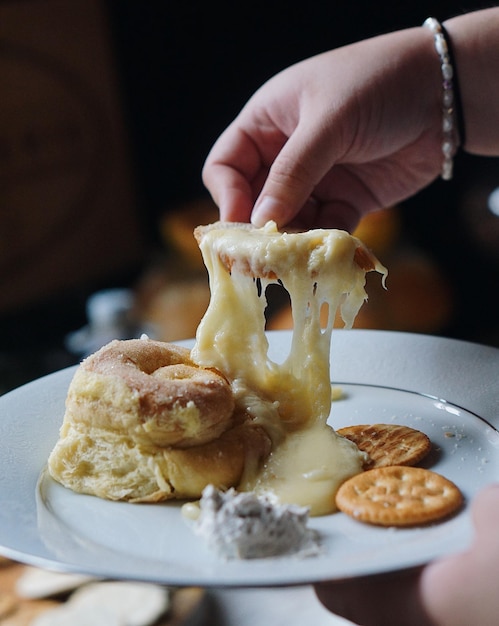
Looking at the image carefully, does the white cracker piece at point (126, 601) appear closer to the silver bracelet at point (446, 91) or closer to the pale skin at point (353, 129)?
the pale skin at point (353, 129)

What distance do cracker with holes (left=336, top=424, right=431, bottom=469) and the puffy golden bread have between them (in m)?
0.21

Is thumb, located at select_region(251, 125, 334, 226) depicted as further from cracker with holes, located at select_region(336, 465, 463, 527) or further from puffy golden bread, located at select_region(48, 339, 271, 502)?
cracker with holes, located at select_region(336, 465, 463, 527)

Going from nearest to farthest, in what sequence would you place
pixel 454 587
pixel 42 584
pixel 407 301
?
pixel 454 587
pixel 42 584
pixel 407 301

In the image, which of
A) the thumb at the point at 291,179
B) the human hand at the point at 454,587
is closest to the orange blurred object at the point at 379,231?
the thumb at the point at 291,179

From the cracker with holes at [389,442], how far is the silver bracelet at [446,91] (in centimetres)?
88

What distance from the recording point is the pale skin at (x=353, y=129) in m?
1.99

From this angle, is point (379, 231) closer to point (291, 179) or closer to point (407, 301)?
point (407, 301)

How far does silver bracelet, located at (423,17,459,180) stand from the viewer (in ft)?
6.89

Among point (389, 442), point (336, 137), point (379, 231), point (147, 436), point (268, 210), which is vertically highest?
point (336, 137)

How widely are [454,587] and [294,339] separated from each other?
2.11 feet

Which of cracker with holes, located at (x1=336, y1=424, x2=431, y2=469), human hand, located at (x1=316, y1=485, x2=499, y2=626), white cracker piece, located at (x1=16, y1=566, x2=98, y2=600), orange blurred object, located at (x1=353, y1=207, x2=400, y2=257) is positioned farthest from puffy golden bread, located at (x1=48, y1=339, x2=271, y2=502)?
orange blurred object, located at (x1=353, y1=207, x2=400, y2=257)

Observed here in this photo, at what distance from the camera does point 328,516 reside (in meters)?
1.41

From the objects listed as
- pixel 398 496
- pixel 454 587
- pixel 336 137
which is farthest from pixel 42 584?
pixel 336 137

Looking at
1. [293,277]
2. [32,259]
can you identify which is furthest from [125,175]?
[293,277]
